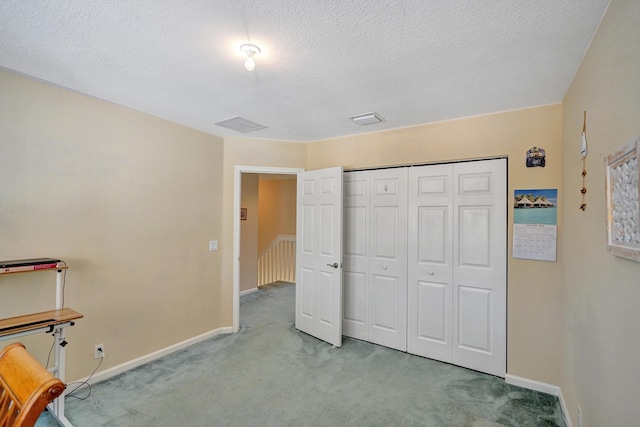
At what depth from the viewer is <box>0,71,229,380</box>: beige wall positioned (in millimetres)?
2199

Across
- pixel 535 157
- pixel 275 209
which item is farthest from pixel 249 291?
pixel 535 157

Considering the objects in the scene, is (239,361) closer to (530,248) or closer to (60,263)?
(60,263)

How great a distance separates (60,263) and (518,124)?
383cm

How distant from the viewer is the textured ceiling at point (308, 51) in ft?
4.85

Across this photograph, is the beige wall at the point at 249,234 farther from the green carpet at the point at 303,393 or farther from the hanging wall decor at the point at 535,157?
the hanging wall decor at the point at 535,157

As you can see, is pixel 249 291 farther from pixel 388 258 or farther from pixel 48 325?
pixel 48 325

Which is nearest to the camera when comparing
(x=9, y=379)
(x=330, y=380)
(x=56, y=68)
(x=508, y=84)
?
(x=9, y=379)

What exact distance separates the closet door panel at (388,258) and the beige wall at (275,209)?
3.97 meters

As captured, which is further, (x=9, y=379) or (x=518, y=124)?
(x=518, y=124)

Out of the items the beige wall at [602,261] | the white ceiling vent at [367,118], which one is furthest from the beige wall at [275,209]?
the beige wall at [602,261]

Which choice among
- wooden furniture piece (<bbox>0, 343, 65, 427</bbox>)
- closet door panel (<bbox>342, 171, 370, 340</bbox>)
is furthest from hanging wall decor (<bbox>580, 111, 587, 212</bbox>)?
wooden furniture piece (<bbox>0, 343, 65, 427</bbox>)

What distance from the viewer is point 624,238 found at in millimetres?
1183

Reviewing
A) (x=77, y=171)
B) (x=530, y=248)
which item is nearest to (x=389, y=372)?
(x=530, y=248)

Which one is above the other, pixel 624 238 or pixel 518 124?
pixel 518 124
